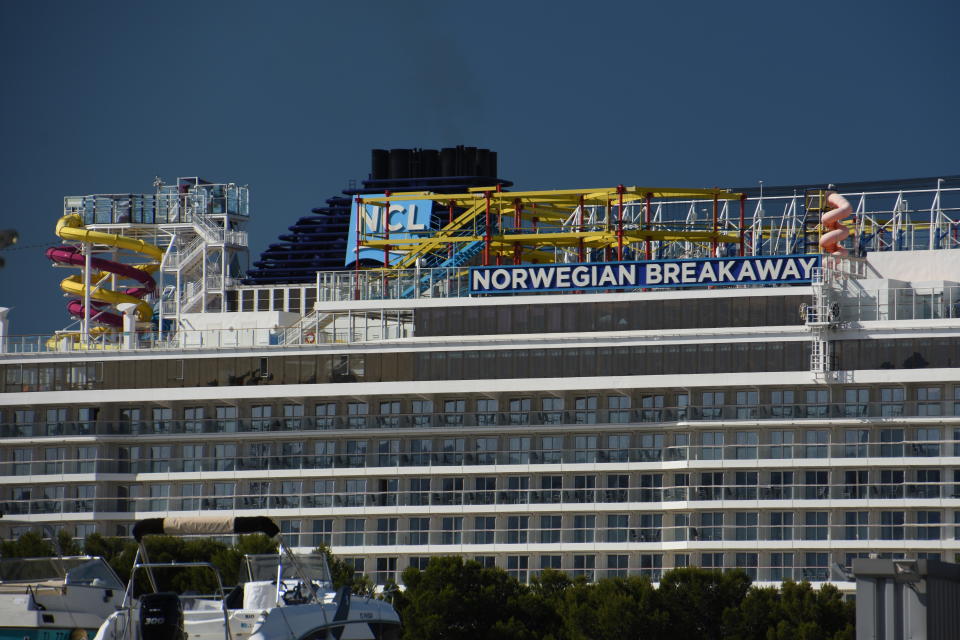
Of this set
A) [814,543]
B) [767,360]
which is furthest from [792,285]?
[814,543]

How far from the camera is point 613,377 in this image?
101 m

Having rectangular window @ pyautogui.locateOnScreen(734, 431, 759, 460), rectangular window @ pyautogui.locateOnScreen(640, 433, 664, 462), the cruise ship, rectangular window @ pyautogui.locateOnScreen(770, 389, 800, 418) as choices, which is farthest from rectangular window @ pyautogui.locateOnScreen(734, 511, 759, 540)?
rectangular window @ pyautogui.locateOnScreen(640, 433, 664, 462)

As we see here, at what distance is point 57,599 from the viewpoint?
53438mm

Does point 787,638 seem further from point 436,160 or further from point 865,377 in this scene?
point 436,160

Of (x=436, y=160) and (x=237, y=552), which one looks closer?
(x=237, y=552)

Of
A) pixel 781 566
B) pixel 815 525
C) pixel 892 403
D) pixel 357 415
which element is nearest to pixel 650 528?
pixel 781 566

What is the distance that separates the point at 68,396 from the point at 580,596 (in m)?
29.3

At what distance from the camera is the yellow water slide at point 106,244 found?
116 metres

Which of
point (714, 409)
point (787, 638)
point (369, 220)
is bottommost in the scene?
point (787, 638)

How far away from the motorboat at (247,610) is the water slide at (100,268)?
196 ft

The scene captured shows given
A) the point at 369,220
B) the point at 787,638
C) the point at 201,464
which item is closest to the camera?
the point at 787,638

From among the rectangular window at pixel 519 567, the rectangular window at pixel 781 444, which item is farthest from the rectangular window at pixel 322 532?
the rectangular window at pixel 781 444

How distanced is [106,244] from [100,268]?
1.49 m

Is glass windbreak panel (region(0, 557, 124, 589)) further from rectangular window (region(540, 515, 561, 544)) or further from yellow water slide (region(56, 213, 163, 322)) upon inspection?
yellow water slide (region(56, 213, 163, 322))
